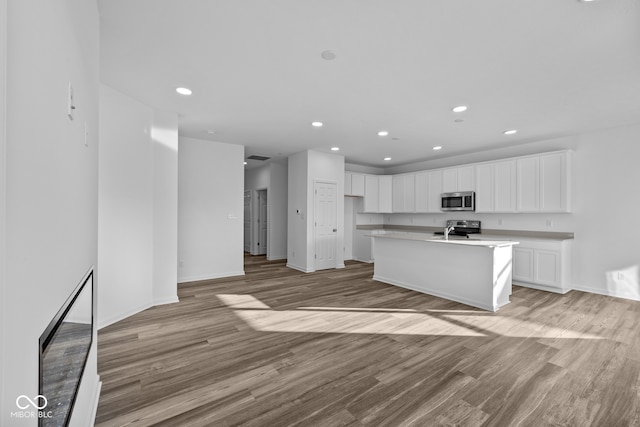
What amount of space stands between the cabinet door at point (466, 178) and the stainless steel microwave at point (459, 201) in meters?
0.11

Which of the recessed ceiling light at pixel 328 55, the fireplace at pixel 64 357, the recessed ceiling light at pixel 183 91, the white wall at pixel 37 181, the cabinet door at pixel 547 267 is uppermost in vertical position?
the recessed ceiling light at pixel 183 91

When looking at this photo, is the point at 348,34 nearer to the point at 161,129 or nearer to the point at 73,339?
the point at 73,339

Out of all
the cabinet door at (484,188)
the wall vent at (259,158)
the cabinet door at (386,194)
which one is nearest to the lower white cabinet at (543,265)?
the cabinet door at (484,188)

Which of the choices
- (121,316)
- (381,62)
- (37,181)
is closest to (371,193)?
(381,62)

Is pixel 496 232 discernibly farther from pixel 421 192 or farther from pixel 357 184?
pixel 357 184

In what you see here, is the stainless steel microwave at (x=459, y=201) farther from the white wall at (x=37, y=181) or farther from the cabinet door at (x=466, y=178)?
the white wall at (x=37, y=181)

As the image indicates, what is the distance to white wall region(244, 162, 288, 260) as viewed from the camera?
7.99 meters

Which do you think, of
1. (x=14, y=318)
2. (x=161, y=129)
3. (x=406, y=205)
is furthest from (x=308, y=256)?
(x=14, y=318)

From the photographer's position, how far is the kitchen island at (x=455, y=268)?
13.0ft

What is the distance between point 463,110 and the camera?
3.88 meters

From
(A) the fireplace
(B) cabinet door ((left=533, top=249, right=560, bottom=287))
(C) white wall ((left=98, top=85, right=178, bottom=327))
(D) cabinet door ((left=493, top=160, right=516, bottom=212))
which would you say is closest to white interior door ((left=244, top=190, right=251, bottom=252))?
(C) white wall ((left=98, top=85, right=178, bottom=327))

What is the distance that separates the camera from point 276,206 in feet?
26.4

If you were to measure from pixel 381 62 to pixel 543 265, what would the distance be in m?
4.68

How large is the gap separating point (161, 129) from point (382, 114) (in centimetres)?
317
